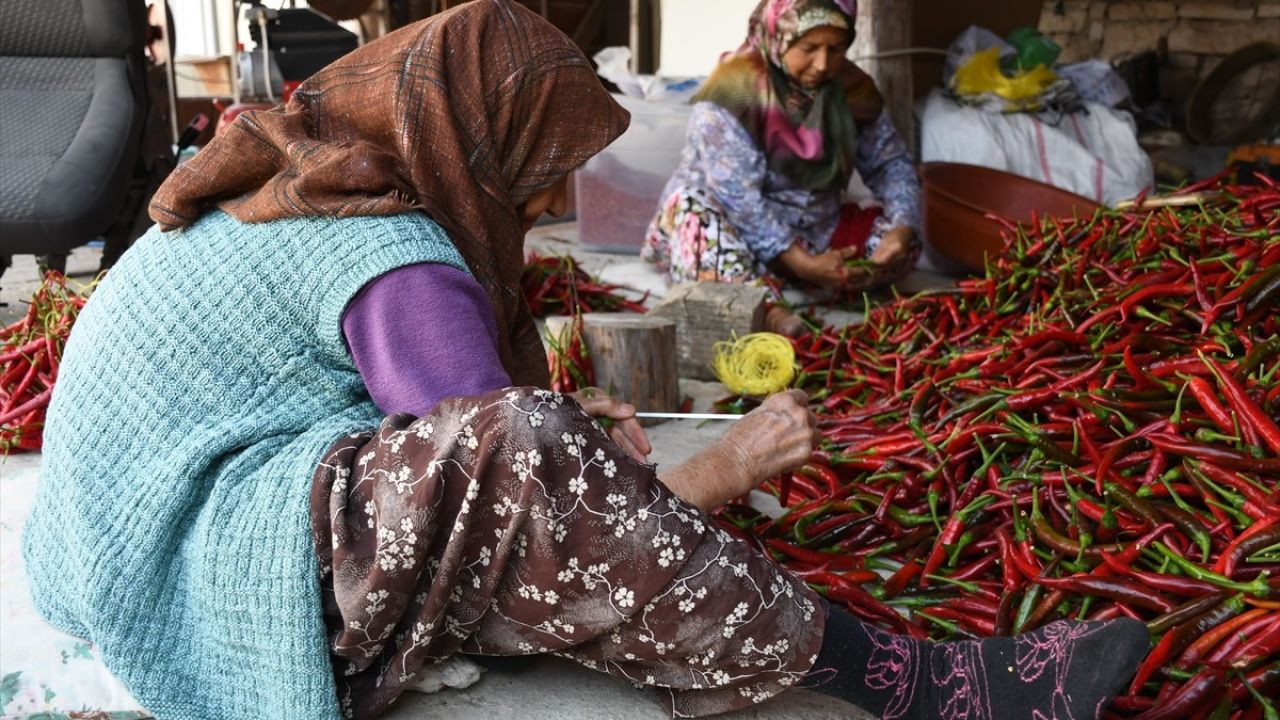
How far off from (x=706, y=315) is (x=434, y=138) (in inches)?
79.1

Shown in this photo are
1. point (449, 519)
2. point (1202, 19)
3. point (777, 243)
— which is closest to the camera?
point (449, 519)

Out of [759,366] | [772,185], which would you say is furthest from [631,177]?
[759,366]

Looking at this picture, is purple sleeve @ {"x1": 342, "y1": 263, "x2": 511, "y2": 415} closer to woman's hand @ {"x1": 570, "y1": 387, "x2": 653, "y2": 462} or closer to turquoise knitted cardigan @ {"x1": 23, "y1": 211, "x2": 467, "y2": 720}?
turquoise knitted cardigan @ {"x1": 23, "y1": 211, "x2": 467, "y2": 720}

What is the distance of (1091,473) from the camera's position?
7.36 ft

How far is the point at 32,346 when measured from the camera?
9.88 ft

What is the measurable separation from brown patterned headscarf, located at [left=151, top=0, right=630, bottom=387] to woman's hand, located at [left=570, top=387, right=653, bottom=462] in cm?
18

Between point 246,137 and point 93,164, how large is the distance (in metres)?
2.90

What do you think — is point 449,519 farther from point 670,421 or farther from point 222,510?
point 670,421

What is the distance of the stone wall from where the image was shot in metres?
7.01

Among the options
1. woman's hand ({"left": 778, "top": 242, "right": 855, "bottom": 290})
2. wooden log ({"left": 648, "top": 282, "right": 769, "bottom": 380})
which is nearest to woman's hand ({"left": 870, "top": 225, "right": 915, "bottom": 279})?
woman's hand ({"left": 778, "top": 242, "right": 855, "bottom": 290})

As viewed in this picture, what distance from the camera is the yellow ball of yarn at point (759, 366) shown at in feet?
10.9

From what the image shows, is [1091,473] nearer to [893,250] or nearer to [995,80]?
[893,250]

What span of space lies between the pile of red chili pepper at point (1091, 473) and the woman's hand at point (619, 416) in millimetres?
420

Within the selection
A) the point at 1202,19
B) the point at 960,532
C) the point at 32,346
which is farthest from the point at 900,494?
the point at 1202,19
